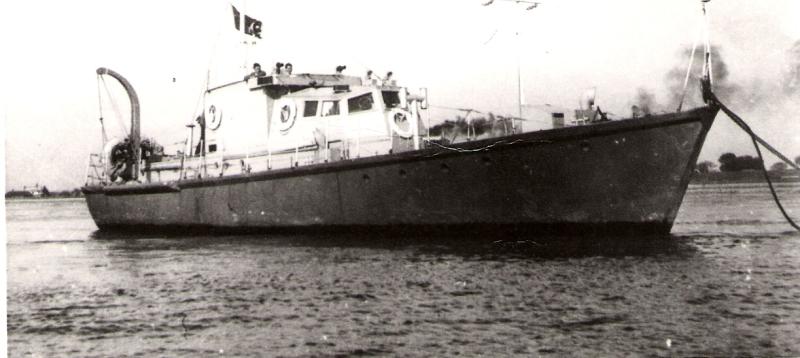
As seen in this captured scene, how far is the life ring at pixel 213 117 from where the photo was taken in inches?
774

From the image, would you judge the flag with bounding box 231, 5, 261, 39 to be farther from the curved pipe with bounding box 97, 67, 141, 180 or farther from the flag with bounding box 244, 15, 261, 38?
the curved pipe with bounding box 97, 67, 141, 180

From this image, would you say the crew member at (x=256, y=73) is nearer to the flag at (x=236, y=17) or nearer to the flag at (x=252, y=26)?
the flag at (x=252, y=26)

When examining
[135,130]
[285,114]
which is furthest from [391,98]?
[135,130]

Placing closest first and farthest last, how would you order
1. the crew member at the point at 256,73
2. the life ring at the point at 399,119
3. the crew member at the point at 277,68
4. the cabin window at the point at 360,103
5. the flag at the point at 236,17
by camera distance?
1. the life ring at the point at 399,119
2. the cabin window at the point at 360,103
3. the flag at the point at 236,17
4. the crew member at the point at 277,68
5. the crew member at the point at 256,73

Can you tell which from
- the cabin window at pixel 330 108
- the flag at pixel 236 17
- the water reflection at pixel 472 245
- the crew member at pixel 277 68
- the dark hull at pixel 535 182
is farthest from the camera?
the crew member at pixel 277 68

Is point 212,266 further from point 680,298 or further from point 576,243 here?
point 680,298

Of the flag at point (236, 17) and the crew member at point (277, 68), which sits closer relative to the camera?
the flag at point (236, 17)

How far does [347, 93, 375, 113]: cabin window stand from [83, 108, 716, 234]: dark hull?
1748 millimetres

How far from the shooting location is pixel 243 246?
15.4 metres

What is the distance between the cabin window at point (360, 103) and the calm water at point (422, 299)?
3.25 m

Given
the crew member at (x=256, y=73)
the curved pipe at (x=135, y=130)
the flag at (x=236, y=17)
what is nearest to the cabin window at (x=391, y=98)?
the crew member at (x=256, y=73)

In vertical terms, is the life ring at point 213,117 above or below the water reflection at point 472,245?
above

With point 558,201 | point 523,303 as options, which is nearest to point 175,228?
point 558,201

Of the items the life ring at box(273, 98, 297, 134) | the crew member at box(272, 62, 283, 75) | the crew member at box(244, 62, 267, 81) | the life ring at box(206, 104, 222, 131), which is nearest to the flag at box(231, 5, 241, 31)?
the crew member at box(272, 62, 283, 75)
